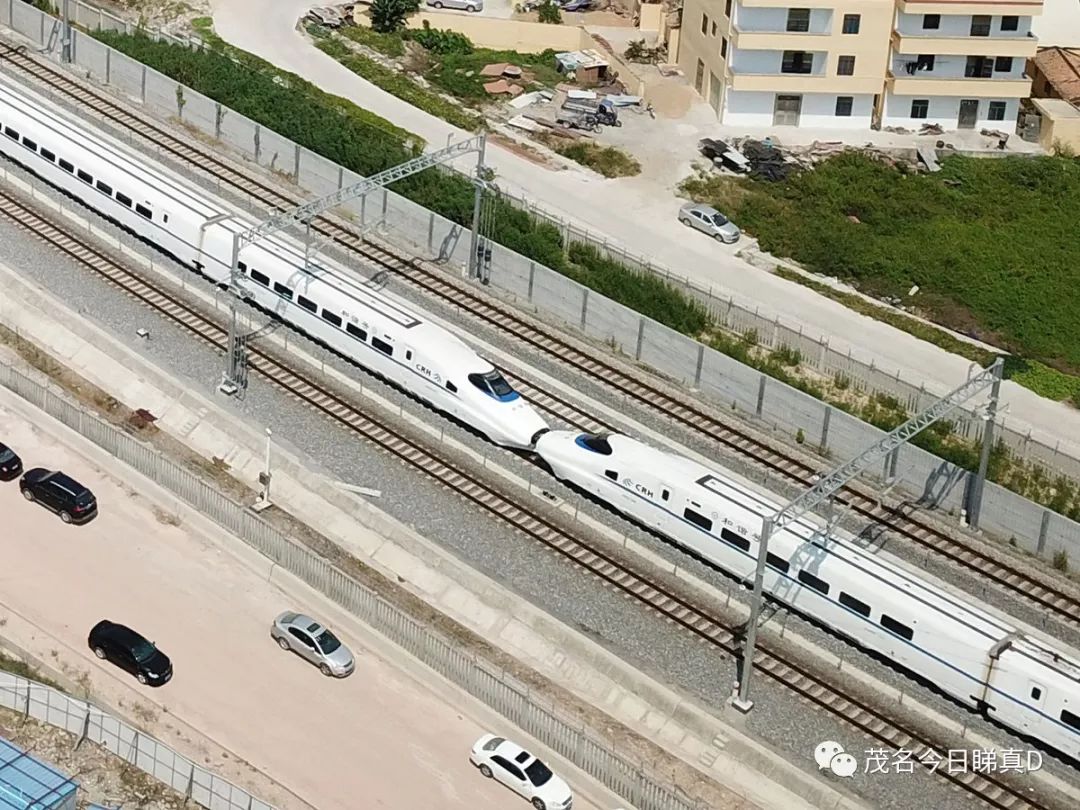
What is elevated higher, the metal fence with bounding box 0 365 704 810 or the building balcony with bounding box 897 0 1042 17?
the building balcony with bounding box 897 0 1042 17

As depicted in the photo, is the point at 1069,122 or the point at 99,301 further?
the point at 1069,122

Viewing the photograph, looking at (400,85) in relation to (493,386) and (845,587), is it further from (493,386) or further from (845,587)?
(845,587)

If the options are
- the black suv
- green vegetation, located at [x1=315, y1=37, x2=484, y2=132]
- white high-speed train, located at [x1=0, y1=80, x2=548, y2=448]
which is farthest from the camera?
green vegetation, located at [x1=315, y1=37, x2=484, y2=132]

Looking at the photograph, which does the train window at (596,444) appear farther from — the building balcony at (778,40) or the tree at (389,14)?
the tree at (389,14)

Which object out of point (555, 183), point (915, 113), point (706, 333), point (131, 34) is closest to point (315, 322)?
point (706, 333)

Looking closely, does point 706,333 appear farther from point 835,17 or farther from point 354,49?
point 354,49

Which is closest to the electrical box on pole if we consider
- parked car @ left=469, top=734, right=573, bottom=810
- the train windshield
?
parked car @ left=469, top=734, right=573, bottom=810

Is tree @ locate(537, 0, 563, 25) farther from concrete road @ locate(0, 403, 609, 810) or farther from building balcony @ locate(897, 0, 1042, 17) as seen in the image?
concrete road @ locate(0, 403, 609, 810)
